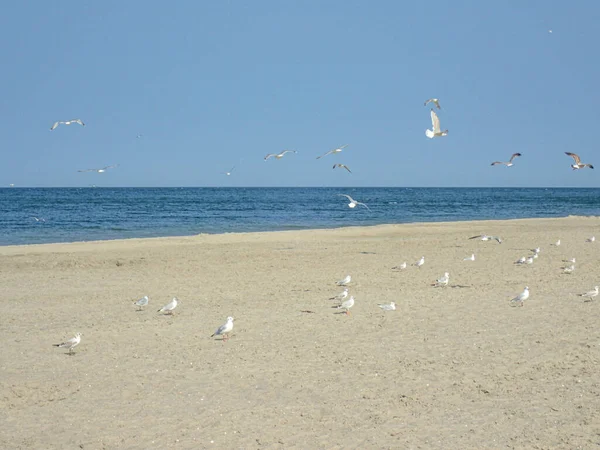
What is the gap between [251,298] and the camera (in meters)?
15.0

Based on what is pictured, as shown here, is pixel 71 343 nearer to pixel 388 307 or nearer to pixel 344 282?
pixel 388 307

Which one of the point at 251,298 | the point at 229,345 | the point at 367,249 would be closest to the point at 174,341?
the point at 229,345

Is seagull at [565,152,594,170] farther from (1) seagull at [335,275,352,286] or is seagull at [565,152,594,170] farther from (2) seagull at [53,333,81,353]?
(2) seagull at [53,333,81,353]

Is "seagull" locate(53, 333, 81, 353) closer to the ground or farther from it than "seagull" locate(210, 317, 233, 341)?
closer to the ground

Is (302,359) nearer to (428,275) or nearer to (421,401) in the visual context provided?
(421,401)

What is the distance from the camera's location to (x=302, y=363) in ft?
32.0

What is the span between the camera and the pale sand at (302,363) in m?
7.44

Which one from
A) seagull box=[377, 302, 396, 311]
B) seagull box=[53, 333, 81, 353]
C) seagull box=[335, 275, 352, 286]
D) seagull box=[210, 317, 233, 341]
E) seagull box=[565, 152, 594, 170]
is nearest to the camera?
seagull box=[53, 333, 81, 353]

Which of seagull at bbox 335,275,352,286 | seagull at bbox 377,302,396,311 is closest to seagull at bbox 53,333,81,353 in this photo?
seagull at bbox 377,302,396,311

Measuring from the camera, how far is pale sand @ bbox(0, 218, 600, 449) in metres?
7.44

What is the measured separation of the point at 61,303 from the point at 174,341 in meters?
4.59

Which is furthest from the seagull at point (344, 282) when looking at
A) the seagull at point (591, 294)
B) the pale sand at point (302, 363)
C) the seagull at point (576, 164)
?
the seagull at point (576, 164)

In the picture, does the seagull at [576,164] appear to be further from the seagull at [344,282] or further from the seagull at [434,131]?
the seagull at [344,282]

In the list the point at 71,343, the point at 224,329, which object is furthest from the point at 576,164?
the point at 71,343
